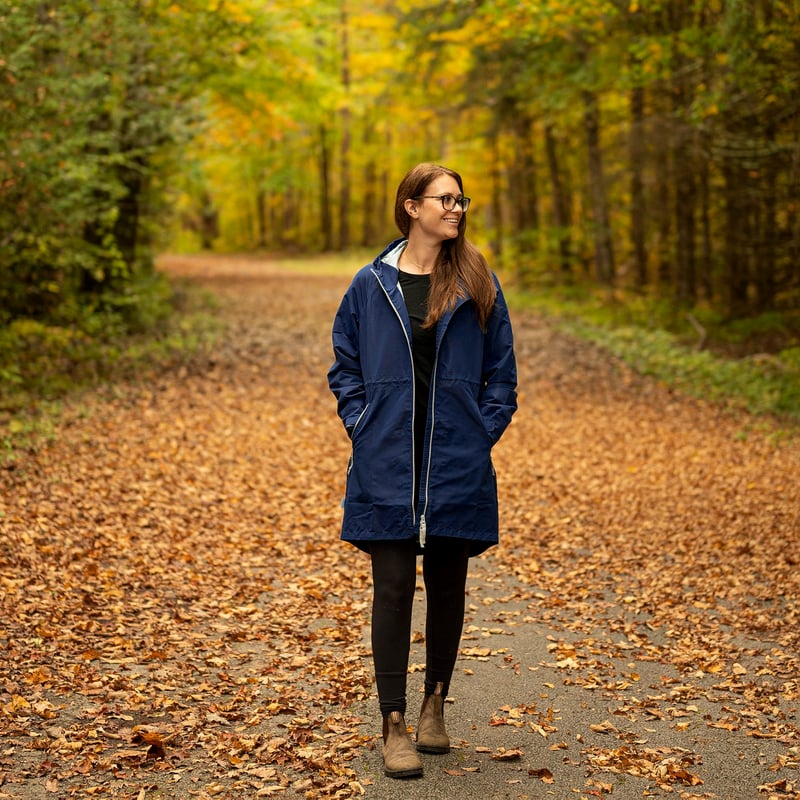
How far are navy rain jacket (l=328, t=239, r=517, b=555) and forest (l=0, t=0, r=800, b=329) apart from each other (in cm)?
712

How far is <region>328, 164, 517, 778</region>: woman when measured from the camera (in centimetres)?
391

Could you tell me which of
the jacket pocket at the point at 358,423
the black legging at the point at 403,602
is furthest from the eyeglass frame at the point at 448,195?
the black legging at the point at 403,602

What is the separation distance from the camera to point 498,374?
408cm

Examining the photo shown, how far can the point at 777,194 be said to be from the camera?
17234 millimetres

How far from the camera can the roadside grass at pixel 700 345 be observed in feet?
45.1

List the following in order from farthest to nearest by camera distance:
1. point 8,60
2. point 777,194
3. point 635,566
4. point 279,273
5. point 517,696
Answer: point 279,273
point 777,194
point 8,60
point 635,566
point 517,696

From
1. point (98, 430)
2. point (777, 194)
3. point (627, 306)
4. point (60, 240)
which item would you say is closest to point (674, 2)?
point (777, 194)

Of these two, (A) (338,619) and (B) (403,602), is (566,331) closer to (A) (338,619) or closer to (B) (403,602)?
(A) (338,619)

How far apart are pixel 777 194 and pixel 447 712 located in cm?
1487

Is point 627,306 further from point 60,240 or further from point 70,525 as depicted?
point 70,525

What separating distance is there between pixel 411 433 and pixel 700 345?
13808 mm

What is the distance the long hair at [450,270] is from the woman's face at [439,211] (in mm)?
26

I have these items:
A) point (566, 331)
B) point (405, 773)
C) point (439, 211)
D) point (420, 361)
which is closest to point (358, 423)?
point (420, 361)

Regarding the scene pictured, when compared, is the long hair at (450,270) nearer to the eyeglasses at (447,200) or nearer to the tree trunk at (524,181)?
the eyeglasses at (447,200)
